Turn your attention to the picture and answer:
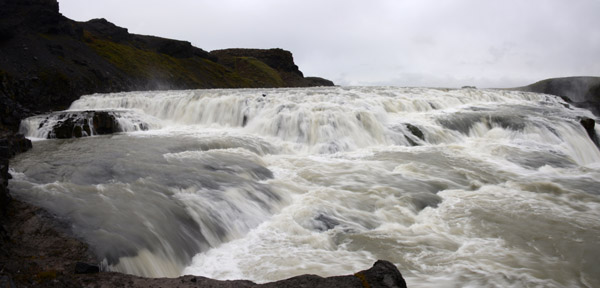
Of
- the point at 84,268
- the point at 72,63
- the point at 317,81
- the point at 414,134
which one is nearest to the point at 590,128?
the point at 414,134

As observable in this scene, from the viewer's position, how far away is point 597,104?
30.8 meters

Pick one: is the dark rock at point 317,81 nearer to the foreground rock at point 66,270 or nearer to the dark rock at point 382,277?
the foreground rock at point 66,270

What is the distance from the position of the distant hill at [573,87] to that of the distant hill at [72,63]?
1697 inches

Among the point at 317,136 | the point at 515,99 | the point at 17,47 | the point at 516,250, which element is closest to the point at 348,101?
the point at 317,136

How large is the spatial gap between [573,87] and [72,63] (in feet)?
168

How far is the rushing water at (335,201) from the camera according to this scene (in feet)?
17.4

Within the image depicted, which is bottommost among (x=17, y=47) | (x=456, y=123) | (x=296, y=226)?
(x=296, y=226)

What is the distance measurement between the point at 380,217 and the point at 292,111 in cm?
1051

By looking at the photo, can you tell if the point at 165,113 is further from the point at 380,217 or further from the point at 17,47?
the point at 380,217

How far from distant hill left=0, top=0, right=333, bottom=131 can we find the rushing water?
1149 cm

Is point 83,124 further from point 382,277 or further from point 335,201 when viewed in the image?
point 382,277

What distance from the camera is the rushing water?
5.32 m

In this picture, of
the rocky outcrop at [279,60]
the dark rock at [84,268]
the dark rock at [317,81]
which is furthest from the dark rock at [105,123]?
the dark rock at [317,81]

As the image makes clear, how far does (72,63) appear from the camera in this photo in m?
31.8
